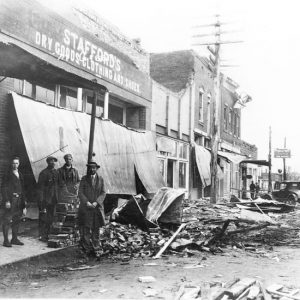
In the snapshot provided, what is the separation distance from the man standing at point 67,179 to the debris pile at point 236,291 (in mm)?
3984

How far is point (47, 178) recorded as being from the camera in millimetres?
8797

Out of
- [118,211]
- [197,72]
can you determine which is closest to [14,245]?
[118,211]

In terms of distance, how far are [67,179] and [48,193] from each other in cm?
47

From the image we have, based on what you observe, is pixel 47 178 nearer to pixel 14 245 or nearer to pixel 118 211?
pixel 14 245

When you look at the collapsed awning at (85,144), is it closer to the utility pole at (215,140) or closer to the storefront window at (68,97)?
the storefront window at (68,97)

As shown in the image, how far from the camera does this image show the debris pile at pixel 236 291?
510 centimetres

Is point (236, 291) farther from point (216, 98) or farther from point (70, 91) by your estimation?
point (216, 98)

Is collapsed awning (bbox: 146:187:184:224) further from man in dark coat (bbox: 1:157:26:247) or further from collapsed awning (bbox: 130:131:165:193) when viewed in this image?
man in dark coat (bbox: 1:157:26:247)

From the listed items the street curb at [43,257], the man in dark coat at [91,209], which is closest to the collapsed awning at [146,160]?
the man in dark coat at [91,209]

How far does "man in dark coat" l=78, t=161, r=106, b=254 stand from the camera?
8.05m

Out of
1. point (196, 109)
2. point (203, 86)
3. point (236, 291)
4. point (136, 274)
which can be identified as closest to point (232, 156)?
point (196, 109)

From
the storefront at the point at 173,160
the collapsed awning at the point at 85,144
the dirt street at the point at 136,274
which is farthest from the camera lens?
the storefront at the point at 173,160

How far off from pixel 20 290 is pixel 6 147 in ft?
14.4

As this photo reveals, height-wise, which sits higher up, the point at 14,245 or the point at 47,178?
the point at 47,178
